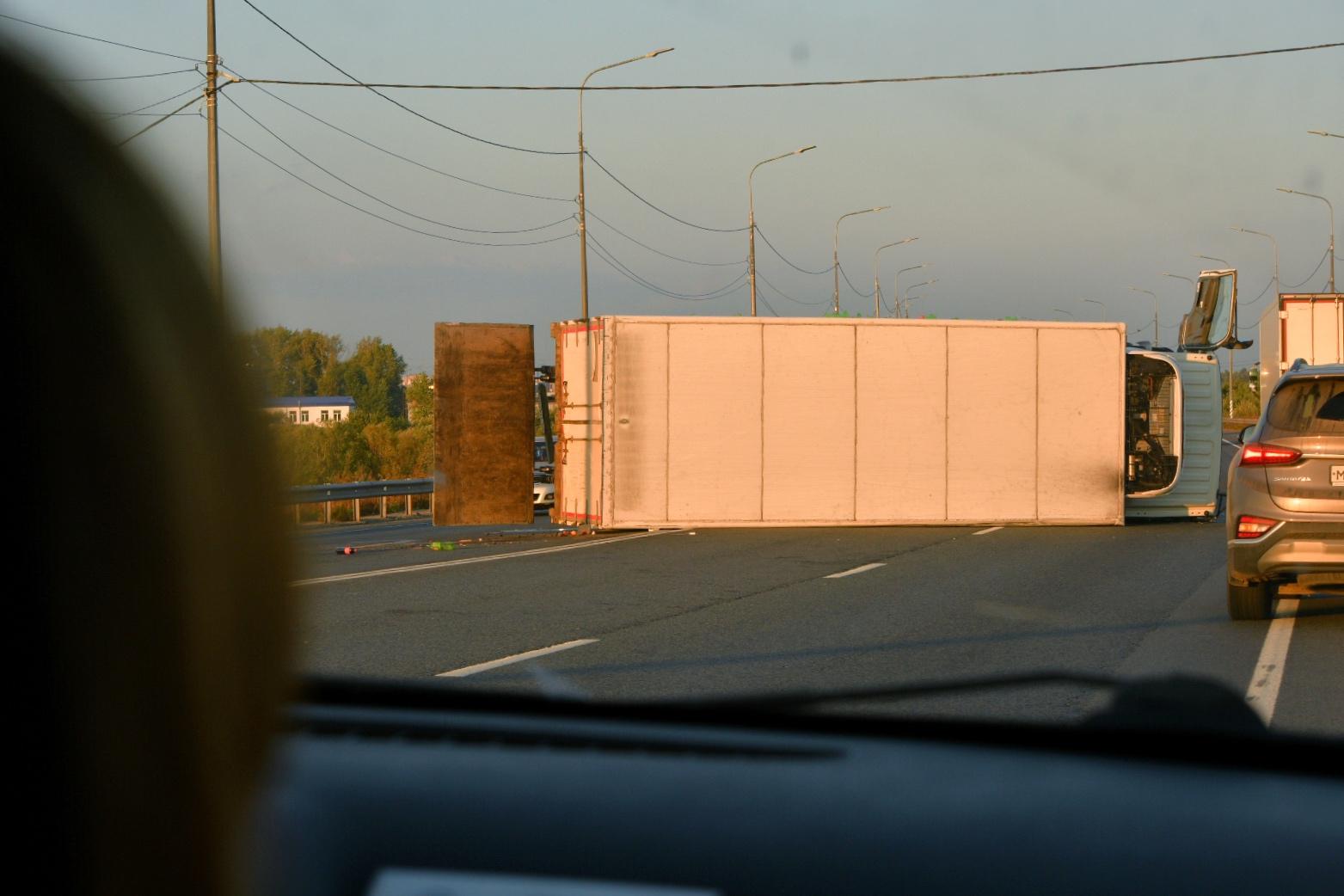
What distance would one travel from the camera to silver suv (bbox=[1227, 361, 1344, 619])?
392 inches

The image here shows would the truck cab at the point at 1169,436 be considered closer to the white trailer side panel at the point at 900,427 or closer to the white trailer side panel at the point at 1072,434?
the white trailer side panel at the point at 1072,434

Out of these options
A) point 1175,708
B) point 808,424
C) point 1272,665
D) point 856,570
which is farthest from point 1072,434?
point 1175,708

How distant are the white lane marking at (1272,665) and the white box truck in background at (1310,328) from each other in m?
15.6

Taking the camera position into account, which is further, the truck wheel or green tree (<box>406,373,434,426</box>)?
green tree (<box>406,373,434,426</box>)

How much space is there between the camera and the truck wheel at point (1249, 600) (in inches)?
411

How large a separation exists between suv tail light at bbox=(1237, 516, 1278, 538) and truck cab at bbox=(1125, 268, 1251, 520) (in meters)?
12.3

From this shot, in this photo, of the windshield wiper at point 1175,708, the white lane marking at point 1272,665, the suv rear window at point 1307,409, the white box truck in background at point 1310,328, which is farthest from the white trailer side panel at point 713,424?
the windshield wiper at point 1175,708

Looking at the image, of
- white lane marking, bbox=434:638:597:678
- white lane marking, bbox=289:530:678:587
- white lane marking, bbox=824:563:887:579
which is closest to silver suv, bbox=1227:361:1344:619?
white lane marking, bbox=824:563:887:579

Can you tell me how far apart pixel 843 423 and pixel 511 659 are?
42.1 feet

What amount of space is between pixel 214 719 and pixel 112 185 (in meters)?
0.34

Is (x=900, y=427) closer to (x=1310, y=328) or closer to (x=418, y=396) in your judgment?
(x=1310, y=328)

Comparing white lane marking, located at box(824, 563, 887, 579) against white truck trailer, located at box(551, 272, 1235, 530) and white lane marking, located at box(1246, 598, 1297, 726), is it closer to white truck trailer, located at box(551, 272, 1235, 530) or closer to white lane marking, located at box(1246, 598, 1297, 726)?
white lane marking, located at box(1246, 598, 1297, 726)

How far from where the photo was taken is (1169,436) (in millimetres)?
22688

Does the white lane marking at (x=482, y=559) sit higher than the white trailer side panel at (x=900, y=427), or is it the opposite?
the white trailer side panel at (x=900, y=427)
